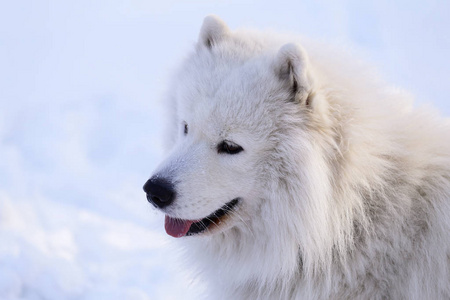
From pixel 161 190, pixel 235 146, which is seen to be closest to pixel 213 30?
pixel 235 146

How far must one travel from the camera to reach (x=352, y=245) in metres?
3.13

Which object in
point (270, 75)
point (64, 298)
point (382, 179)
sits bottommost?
point (64, 298)

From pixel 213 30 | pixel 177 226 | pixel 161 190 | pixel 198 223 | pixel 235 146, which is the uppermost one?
pixel 213 30

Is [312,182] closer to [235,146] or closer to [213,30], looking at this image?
[235,146]

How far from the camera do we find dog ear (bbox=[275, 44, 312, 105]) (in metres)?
2.89

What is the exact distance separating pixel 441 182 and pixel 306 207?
3.12 ft

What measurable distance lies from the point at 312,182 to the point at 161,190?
3.25 feet

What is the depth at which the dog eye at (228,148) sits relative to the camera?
3096mm

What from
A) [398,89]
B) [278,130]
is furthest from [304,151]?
[398,89]

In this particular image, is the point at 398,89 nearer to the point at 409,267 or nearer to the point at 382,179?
the point at 382,179

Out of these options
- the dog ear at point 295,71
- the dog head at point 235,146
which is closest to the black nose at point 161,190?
the dog head at point 235,146

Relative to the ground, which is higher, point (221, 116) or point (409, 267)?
point (221, 116)

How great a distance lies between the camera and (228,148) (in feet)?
10.2

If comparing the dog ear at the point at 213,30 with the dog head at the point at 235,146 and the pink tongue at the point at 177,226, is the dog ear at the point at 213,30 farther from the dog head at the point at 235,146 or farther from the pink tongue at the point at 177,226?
the pink tongue at the point at 177,226
